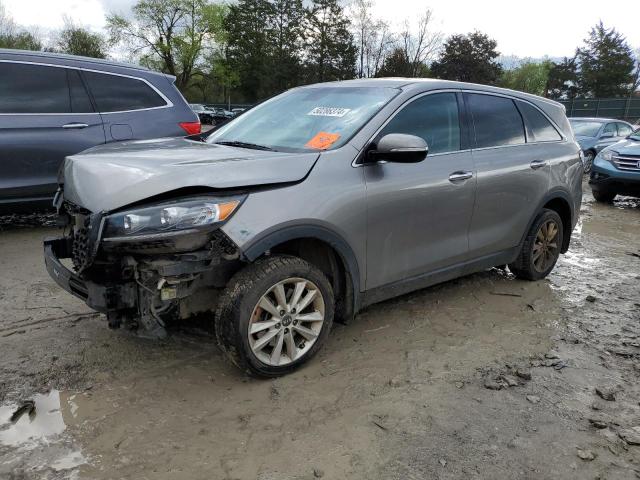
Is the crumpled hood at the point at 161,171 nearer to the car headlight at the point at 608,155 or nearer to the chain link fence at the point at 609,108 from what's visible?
the car headlight at the point at 608,155

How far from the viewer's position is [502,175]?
13.9ft

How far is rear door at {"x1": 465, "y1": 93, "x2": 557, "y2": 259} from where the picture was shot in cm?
412

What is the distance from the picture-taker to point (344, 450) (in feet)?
8.26

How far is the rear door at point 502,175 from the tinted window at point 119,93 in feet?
12.7

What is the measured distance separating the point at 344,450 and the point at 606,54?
6844cm

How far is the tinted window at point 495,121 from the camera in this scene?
13.7 feet

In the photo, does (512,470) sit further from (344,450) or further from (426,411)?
(344,450)

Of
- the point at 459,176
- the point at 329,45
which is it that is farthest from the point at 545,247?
the point at 329,45

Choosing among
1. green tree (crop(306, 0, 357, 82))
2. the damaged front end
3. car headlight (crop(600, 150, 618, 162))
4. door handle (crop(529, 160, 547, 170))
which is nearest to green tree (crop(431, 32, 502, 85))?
green tree (crop(306, 0, 357, 82))

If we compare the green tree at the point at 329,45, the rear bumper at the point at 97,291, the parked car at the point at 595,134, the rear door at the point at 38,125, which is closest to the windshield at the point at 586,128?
the parked car at the point at 595,134

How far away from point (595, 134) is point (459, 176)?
12.5 meters

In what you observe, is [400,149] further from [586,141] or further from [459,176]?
[586,141]

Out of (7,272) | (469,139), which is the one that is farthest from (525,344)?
(7,272)

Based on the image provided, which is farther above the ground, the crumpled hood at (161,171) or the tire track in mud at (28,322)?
the crumpled hood at (161,171)
